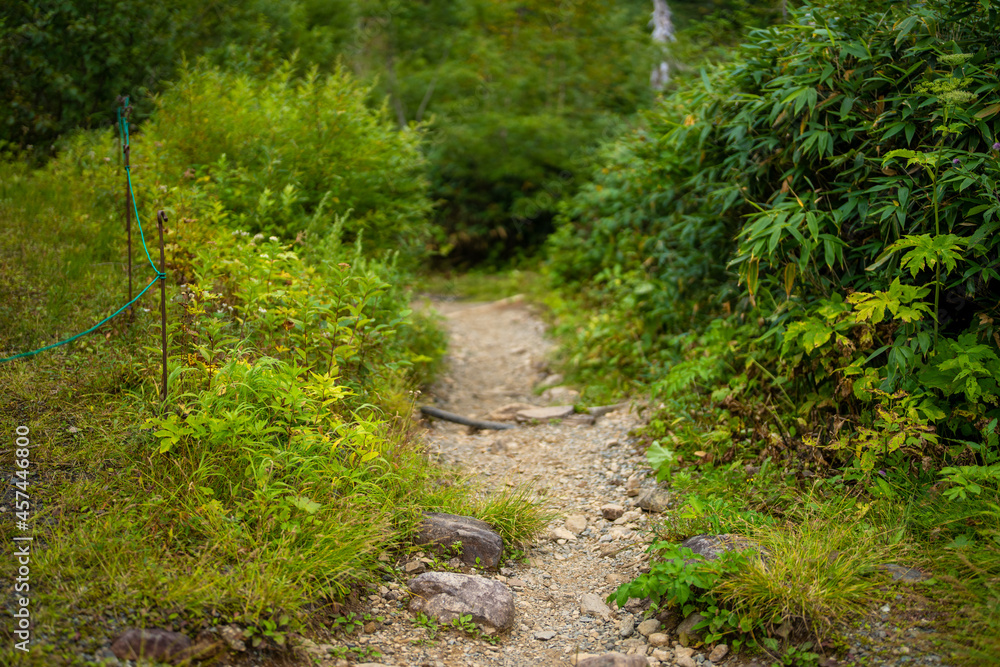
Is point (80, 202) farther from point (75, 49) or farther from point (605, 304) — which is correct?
point (605, 304)

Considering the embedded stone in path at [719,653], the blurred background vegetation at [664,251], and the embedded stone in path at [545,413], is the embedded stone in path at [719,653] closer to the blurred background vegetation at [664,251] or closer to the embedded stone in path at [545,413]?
the blurred background vegetation at [664,251]

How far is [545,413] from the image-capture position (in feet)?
18.5

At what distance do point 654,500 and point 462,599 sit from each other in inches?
59.6

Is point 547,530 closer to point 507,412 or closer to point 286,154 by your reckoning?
point 507,412

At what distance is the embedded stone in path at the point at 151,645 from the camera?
2260 millimetres

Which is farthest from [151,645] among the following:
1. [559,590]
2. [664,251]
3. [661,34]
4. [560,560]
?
[661,34]

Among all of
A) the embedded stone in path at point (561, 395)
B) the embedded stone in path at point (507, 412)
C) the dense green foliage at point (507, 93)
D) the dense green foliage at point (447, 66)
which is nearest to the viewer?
the embedded stone in path at point (507, 412)

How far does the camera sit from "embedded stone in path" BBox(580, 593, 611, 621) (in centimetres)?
317

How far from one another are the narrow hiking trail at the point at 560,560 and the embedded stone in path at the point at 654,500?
0.06 m

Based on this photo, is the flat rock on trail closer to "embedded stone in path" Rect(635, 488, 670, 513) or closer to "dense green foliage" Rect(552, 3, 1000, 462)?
"embedded stone in path" Rect(635, 488, 670, 513)

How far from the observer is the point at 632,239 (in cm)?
739

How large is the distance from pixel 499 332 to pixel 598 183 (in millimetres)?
2682

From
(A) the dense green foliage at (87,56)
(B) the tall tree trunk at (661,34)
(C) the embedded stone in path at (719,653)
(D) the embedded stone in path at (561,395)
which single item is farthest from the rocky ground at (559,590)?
(B) the tall tree trunk at (661,34)

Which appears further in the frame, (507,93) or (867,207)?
(507,93)
